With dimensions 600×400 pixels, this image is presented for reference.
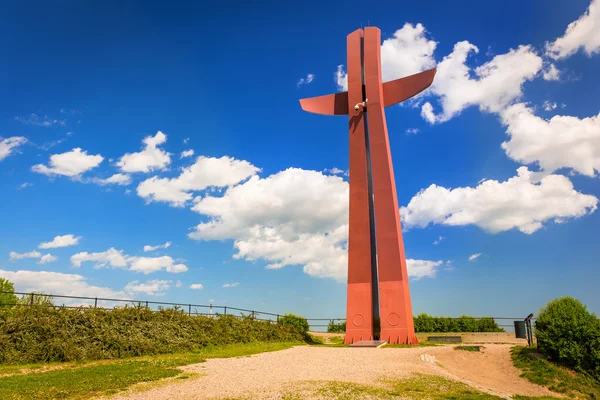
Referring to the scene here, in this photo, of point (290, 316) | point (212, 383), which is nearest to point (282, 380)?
point (212, 383)

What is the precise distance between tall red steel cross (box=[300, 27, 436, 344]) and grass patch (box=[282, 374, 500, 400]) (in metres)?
8.27

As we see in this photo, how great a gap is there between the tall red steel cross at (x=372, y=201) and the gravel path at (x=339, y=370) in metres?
3.04

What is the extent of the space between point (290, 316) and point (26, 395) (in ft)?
64.0

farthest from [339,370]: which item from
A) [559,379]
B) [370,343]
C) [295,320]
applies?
[295,320]

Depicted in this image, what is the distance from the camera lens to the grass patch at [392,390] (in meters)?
8.45

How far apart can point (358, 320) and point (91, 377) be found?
11.6 m

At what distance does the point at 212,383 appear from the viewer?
9.77 m

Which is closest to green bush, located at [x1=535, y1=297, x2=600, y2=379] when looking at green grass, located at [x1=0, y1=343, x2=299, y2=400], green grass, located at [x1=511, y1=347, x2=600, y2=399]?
green grass, located at [x1=511, y1=347, x2=600, y2=399]

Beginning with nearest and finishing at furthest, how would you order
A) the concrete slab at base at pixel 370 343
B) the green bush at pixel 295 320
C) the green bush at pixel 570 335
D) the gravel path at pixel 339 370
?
the gravel path at pixel 339 370 → the green bush at pixel 570 335 → the concrete slab at base at pixel 370 343 → the green bush at pixel 295 320

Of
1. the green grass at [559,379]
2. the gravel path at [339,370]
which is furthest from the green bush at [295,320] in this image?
the green grass at [559,379]

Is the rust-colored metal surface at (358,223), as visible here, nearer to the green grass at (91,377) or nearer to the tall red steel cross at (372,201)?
the tall red steel cross at (372,201)

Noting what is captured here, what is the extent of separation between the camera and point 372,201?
2098 cm

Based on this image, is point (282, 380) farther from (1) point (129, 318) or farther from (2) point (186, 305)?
(2) point (186, 305)

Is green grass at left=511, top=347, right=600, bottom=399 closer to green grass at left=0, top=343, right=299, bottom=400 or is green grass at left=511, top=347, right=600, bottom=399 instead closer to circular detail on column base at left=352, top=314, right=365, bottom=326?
circular detail on column base at left=352, top=314, right=365, bottom=326
